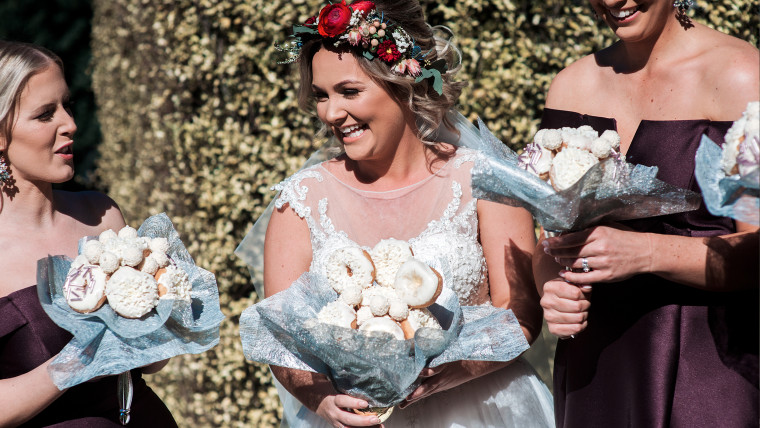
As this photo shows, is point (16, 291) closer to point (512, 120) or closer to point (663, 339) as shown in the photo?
point (663, 339)

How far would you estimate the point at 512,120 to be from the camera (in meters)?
4.41

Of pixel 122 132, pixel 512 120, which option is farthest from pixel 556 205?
pixel 122 132

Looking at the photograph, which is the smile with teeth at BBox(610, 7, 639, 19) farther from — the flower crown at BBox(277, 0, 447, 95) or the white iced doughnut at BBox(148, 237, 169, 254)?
the white iced doughnut at BBox(148, 237, 169, 254)

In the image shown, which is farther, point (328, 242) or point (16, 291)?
point (328, 242)

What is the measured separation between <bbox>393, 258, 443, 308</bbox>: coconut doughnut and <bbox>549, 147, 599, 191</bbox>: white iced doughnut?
433 millimetres

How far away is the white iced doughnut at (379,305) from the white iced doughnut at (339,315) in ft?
0.21

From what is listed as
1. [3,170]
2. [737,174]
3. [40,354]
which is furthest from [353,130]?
[737,174]

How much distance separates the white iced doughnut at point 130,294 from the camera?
2.37 metres

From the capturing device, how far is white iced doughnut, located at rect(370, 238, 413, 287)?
2.33 m

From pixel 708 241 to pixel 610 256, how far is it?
0.98 ft

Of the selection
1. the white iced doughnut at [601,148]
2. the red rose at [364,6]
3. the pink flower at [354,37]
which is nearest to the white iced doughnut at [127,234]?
the pink flower at [354,37]

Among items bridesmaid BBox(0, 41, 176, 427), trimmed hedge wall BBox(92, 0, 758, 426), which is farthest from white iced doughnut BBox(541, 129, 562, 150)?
trimmed hedge wall BBox(92, 0, 758, 426)

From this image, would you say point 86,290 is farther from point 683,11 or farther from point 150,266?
point 683,11

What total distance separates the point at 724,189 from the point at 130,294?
5.51ft
